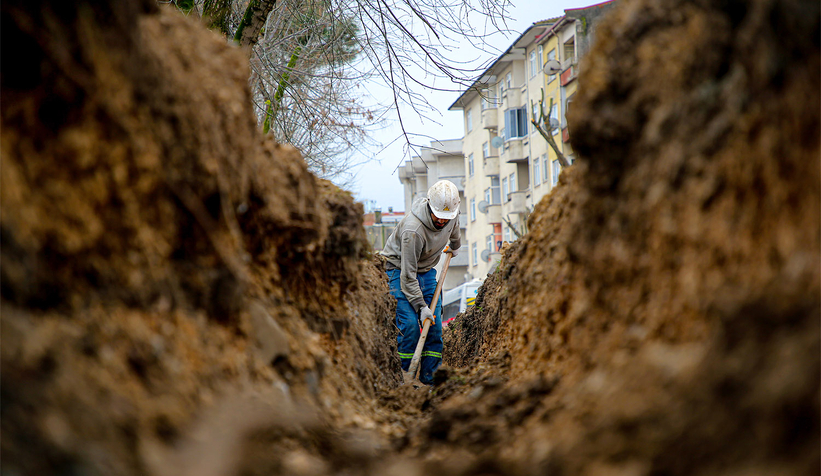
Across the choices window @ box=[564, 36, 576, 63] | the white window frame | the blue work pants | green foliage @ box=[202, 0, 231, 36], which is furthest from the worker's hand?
the white window frame

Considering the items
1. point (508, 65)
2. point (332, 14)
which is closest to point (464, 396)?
point (332, 14)

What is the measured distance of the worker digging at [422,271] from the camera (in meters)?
7.25

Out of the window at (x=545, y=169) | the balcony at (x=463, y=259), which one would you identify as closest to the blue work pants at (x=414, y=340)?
the window at (x=545, y=169)

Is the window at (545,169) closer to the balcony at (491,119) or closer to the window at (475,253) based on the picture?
the balcony at (491,119)

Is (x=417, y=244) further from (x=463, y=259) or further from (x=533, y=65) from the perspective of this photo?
(x=463, y=259)

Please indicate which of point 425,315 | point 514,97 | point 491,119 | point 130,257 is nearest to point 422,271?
point 425,315

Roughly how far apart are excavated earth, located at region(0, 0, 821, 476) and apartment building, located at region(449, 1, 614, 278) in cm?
2175

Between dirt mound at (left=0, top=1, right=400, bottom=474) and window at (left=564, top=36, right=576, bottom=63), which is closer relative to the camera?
dirt mound at (left=0, top=1, right=400, bottom=474)

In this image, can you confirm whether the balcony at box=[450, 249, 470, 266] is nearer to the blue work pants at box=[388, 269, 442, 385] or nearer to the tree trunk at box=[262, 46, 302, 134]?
the tree trunk at box=[262, 46, 302, 134]

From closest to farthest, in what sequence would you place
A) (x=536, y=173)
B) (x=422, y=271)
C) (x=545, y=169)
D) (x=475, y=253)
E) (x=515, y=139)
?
(x=422, y=271)
(x=545, y=169)
(x=536, y=173)
(x=515, y=139)
(x=475, y=253)

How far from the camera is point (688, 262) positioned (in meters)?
2.37

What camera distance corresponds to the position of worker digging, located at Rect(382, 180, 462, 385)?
7.25 metres

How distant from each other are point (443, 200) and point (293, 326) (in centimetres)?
379

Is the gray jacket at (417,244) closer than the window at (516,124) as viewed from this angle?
Yes
